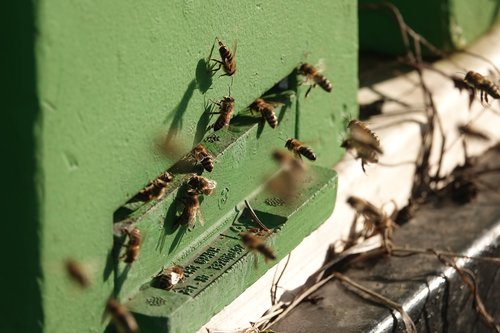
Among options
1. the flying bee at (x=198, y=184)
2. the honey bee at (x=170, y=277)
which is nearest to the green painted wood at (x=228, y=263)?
the honey bee at (x=170, y=277)

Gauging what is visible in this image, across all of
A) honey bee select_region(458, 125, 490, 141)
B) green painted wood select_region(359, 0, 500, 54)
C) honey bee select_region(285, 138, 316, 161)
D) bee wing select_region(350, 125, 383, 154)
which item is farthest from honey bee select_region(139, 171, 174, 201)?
green painted wood select_region(359, 0, 500, 54)

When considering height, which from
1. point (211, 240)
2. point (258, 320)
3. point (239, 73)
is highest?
point (239, 73)

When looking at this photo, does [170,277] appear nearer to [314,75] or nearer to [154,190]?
[154,190]

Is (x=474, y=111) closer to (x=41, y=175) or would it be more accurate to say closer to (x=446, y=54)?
(x=446, y=54)

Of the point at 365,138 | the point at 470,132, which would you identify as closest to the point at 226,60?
the point at 365,138

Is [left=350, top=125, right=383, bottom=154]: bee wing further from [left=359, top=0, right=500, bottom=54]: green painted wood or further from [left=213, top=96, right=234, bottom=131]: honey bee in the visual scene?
[left=359, top=0, right=500, bottom=54]: green painted wood

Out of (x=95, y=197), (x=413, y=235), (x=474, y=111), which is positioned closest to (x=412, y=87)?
(x=474, y=111)

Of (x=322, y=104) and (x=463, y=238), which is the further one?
(x=463, y=238)
